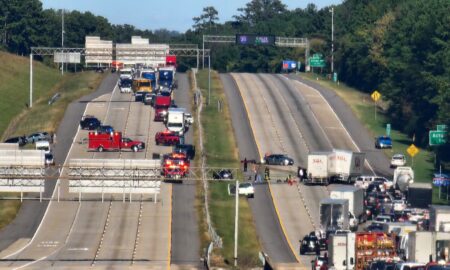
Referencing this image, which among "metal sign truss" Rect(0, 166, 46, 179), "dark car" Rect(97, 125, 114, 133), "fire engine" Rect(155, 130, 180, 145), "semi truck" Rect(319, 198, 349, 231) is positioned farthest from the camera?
"dark car" Rect(97, 125, 114, 133)

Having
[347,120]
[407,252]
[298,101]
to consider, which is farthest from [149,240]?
[298,101]

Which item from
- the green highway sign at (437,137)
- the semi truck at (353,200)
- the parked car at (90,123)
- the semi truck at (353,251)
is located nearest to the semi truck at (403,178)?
the semi truck at (353,200)

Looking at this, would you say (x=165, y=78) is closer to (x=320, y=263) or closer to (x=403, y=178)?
(x=403, y=178)

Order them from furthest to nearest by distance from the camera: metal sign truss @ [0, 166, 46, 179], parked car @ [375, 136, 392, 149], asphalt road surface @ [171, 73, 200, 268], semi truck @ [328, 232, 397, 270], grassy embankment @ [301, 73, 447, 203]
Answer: parked car @ [375, 136, 392, 149], grassy embankment @ [301, 73, 447, 203], metal sign truss @ [0, 166, 46, 179], asphalt road surface @ [171, 73, 200, 268], semi truck @ [328, 232, 397, 270]

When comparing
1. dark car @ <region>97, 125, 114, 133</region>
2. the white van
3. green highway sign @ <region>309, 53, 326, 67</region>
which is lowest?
the white van

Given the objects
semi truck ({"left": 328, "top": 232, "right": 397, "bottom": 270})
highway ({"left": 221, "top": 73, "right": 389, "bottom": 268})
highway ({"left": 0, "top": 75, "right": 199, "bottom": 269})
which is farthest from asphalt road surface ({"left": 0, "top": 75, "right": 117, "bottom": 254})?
semi truck ({"left": 328, "top": 232, "right": 397, "bottom": 270})

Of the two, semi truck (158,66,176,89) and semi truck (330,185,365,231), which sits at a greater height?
semi truck (158,66,176,89)

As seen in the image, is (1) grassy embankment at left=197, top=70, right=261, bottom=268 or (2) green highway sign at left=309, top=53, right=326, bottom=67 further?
(2) green highway sign at left=309, top=53, right=326, bottom=67

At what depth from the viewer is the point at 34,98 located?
182500 millimetres

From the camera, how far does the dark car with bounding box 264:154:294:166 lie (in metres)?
124

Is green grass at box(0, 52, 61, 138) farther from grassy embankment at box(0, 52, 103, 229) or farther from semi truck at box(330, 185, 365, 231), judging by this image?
semi truck at box(330, 185, 365, 231)

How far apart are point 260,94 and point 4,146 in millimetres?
67144

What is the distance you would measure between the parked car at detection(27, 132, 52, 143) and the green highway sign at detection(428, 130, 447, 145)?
3737 cm

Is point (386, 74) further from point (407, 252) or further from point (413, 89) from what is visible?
point (407, 252)
